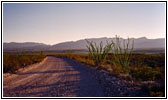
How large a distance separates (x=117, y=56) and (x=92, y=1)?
4714 mm

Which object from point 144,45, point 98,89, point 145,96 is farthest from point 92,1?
point 144,45

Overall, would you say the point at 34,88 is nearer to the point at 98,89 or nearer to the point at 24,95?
the point at 24,95

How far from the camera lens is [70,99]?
22.6 feet

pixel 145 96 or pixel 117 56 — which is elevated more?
pixel 117 56

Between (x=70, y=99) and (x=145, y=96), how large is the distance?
2.51m

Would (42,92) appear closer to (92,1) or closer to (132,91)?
(132,91)

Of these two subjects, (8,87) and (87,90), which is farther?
(8,87)

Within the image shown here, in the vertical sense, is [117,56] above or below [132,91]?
above

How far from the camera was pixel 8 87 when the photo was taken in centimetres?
922

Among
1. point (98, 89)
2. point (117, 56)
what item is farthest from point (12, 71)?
point (98, 89)

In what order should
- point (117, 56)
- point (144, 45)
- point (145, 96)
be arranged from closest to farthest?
1. point (145, 96)
2. point (117, 56)
3. point (144, 45)

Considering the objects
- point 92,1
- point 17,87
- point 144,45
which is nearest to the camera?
point 92,1

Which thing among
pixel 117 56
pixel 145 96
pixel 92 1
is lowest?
pixel 145 96

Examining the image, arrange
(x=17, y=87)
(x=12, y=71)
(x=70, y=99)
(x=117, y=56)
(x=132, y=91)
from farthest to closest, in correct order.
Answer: (x=12, y=71)
(x=117, y=56)
(x=17, y=87)
(x=132, y=91)
(x=70, y=99)
